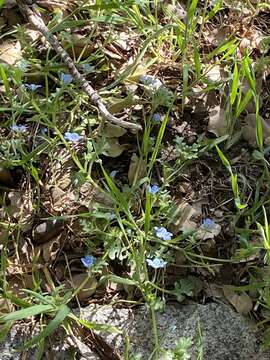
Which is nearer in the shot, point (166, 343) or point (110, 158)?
point (166, 343)

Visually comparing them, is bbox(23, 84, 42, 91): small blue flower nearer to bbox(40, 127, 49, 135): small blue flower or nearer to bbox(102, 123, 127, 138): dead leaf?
bbox(40, 127, 49, 135): small blue flower

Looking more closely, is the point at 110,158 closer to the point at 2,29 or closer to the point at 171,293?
the point at 171,293

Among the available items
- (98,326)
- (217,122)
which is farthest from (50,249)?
(217,122)

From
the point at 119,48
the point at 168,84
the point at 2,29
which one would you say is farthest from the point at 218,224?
the point at 2,29

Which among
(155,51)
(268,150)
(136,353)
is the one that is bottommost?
(136,353)

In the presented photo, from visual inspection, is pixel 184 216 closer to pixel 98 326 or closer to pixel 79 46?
pixel 98 326

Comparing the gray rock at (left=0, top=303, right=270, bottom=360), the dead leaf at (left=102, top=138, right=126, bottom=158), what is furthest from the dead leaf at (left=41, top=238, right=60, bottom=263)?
the dead leaf at (left=102, top=138, right=126, bottom=158)

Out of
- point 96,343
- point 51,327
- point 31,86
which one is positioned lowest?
point 96,343
